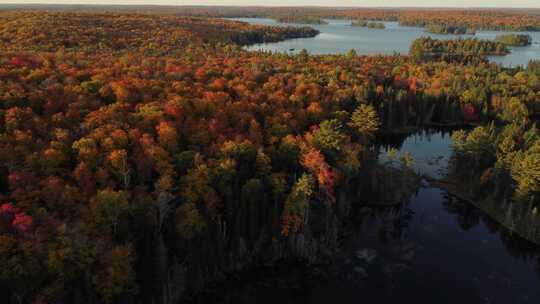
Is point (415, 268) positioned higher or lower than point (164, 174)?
lower

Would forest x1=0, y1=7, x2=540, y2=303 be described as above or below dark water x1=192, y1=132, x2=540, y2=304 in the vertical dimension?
above

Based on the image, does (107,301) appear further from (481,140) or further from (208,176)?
(481,140)

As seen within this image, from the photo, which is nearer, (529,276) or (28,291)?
(28,291)

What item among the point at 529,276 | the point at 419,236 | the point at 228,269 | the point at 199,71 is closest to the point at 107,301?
the point at 228,269

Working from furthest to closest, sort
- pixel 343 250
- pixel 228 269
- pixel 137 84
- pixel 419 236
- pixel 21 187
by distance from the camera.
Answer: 1. pixel 137 84
2. pixel 419 236
3. pixel 343 250
4. pixel 228 269
5. pixel 21 187

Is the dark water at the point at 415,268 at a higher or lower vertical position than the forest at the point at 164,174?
lower

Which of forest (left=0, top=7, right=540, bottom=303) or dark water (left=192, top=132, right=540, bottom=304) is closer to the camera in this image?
forest (left=0, top=7, right=540, bottom=303)

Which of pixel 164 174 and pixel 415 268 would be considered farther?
pixel 415 268

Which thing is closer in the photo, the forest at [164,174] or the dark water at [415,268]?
the forest at [164,174]
